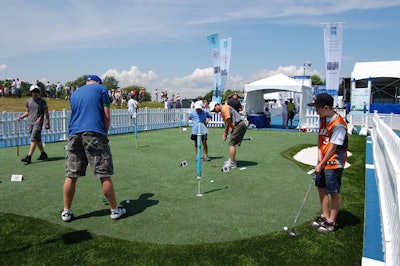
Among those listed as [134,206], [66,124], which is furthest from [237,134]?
[66,124]

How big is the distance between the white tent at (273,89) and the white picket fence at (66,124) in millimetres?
2411

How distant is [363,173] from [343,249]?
4564 millimetres

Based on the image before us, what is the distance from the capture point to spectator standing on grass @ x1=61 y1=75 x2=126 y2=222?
13.6ft

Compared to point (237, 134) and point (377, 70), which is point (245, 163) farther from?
point (377, 70)

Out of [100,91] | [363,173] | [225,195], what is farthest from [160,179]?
[363,173]

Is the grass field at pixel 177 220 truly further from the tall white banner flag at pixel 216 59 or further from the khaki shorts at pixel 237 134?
the tall white banner flag at pixel 216 59

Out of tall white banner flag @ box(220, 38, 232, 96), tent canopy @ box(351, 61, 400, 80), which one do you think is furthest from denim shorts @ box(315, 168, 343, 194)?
tent canopy @ box(351, 61, 400, 80)

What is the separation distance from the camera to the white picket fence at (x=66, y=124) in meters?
11.6

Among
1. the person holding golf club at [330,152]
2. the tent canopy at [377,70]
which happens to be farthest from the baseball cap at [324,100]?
the tent canopy at [377,70]

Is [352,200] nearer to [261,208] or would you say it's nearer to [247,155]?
[261,208]

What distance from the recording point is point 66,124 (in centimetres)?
1370

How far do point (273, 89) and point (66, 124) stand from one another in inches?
479

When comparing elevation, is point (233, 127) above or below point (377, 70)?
below

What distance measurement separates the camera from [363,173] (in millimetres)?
7598
